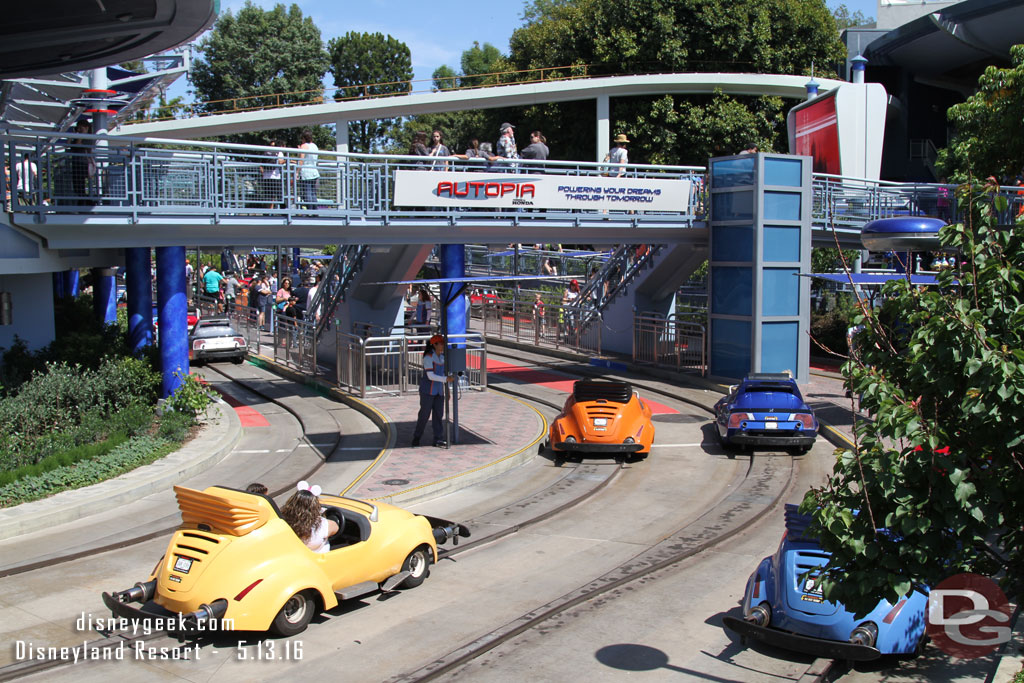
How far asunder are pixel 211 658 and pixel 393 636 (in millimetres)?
1586

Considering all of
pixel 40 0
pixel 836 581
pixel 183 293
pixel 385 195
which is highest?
pixel 40 0

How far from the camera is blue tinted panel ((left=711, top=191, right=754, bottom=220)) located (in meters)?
23.1

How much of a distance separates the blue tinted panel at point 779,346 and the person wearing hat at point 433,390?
29.4 ft

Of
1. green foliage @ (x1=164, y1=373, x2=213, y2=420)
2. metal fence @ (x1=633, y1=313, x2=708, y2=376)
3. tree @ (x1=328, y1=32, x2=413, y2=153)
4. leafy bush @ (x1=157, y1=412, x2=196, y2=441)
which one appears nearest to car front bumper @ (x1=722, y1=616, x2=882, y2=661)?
leafy bush @ (x1=157, y1=412, x2=196, y2=441)

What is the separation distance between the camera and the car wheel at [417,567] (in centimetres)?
1012

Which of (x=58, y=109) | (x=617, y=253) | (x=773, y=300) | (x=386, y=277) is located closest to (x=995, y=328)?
(x=773, y=300)

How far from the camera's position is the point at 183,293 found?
19.3 metres

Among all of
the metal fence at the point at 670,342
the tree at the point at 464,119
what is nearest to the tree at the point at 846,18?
the tree at the point at 464,119

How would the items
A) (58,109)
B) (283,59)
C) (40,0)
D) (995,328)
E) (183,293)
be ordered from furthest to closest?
(283,59) < (58,109) < (183,293) < (40,0) < (995,328)

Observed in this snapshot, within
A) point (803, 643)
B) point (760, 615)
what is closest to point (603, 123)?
point (760, 615)

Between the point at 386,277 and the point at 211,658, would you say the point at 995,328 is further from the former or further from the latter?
the point at 386,277

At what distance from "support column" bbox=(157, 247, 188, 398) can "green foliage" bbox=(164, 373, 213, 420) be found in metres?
0.61

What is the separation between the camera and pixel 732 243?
931 inches

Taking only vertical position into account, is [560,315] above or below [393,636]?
above
